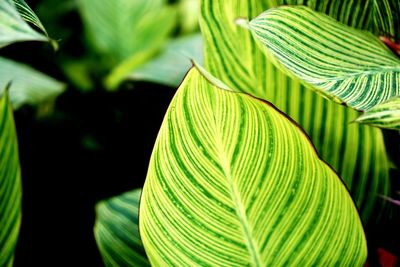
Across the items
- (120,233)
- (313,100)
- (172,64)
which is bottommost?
(120,233)

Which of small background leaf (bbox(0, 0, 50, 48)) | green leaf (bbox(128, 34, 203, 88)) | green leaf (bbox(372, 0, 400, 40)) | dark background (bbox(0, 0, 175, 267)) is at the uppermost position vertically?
green leaf (bbox(372, 0, 400, 40))

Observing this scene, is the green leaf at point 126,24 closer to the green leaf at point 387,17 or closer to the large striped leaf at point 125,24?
the large striped leaf at point 125,24

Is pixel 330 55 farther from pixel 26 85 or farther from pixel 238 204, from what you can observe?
pixel 26 85

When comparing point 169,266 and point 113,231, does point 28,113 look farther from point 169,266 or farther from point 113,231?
point 169,266

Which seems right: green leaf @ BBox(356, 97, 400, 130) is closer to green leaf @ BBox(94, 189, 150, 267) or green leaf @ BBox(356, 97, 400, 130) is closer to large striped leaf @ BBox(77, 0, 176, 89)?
green leaf @ BBox(94, 189, 150, 267)

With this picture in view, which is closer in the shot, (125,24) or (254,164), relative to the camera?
(254,164)

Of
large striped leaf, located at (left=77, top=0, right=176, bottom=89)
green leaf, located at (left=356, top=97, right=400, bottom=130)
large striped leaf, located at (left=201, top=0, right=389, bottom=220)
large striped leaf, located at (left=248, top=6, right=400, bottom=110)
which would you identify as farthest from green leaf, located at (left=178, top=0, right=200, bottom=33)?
green leaf, located at (left=356, top=97, right=400, bottom=130)

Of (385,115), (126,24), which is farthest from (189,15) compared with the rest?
(385,115)
